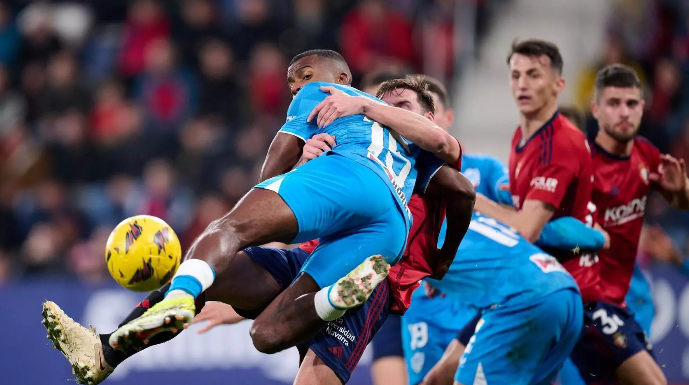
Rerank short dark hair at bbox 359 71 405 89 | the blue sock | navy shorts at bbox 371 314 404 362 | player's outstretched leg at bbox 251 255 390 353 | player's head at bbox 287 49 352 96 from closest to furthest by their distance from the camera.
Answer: the blue sock → player's outstretched leg at bbox 251 255 390 353 → player's head at bbox 287 49 352 96 → navy shorts at bbox 371 314 404 362 → short dark hair at bbox 359 71 405 89

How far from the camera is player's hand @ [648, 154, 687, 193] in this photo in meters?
6.68

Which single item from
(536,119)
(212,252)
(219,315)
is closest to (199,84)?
(536,119)

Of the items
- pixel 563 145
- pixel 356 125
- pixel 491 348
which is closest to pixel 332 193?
pixel 356 125

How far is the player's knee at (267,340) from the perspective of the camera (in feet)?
13.7

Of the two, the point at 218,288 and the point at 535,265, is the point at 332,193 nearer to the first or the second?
the point at 218,288

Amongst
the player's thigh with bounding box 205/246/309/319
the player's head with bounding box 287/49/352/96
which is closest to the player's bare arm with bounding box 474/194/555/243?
the player's head with bounding box 287/49/352/96

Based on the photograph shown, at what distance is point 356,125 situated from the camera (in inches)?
175

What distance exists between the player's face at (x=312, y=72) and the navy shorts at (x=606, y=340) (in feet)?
8.69

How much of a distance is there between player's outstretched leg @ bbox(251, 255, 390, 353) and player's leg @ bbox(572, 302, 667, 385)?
2.69m

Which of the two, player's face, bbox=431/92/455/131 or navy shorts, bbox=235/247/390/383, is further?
player's face, bbox=431/92/455/131

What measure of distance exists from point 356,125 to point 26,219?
26.2 ft

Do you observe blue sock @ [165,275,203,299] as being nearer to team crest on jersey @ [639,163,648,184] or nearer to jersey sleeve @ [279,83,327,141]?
jersey sleeve @ [279,83,327,141]

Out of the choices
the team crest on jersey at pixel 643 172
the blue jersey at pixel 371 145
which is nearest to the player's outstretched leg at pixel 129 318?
the blue jersey at pixel 371 145

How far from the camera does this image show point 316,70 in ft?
16.0
